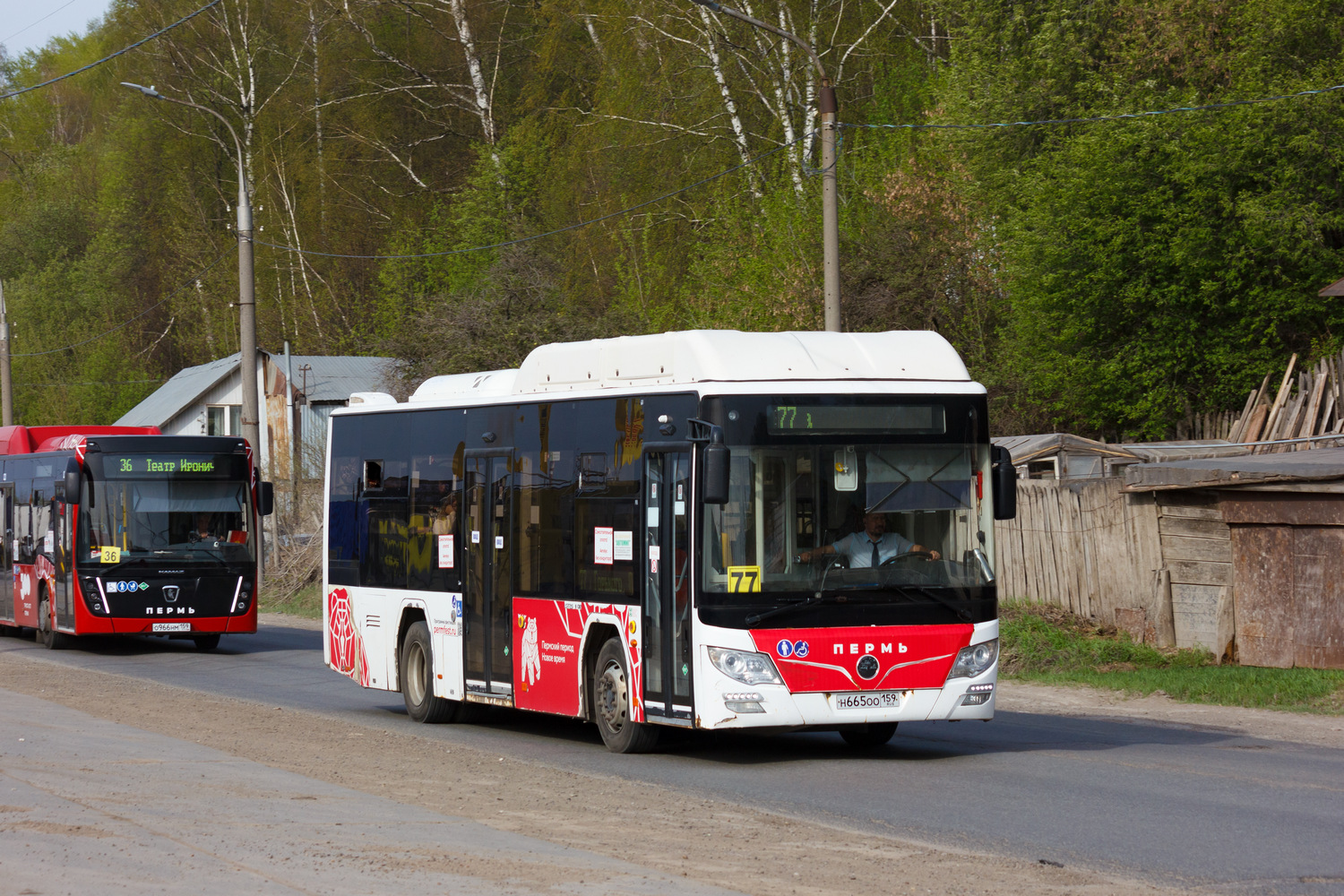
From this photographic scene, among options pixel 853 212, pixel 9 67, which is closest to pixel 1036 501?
pixel 853 212

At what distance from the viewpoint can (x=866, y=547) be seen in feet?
39.8

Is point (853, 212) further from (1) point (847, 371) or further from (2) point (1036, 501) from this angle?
(1) point (847, 371)

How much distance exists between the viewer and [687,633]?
12.0 metres

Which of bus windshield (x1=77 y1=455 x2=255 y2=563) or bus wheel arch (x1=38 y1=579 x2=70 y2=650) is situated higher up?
bus windshield (x1=77 y1=455 x2=255 y2=563)

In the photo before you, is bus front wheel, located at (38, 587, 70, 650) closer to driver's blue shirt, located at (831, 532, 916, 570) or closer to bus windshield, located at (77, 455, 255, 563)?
bus windshield, located at (77, 455, 255, 563)

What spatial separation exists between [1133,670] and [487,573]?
7.63 metres

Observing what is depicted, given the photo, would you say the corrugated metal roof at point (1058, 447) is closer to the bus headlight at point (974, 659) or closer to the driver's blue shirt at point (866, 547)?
the bus headlight at point (974, 659)

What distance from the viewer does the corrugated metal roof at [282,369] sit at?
64.2 m

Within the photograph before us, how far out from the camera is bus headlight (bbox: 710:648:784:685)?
11.8m

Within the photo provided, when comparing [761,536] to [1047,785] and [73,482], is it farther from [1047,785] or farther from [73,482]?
[73,482]

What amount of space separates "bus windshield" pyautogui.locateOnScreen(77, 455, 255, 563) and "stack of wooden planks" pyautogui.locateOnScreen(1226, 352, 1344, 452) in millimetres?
14658

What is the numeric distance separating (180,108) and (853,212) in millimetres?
38859

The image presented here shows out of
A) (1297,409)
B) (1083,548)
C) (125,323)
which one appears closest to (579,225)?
(1297,409)

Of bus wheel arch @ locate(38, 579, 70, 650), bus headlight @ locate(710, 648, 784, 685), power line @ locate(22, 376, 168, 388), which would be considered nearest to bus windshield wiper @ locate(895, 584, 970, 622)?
bus headlight @ locate(710, 648, 784, 685)
